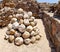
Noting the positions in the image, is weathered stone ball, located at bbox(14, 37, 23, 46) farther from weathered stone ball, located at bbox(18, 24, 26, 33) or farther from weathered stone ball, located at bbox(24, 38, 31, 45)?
weathered stone ball, located at bbox(18, 24, 26, 33)

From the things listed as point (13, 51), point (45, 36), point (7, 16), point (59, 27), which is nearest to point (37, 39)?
point (45, 36)

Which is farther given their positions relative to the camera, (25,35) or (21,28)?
(21,28)

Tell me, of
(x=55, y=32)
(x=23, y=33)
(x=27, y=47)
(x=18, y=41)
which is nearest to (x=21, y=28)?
(x=23, y=33)

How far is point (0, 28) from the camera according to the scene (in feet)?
13.9

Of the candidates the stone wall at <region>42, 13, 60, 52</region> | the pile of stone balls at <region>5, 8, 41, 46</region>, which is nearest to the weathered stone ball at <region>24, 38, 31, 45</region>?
the pile of stone balls at <region>5, 8, 41, 46</region>

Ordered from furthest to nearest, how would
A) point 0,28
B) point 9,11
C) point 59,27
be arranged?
1. point 9,11
2. point 0,28
3. point 59,27

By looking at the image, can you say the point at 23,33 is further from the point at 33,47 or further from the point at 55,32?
the point at 55,32

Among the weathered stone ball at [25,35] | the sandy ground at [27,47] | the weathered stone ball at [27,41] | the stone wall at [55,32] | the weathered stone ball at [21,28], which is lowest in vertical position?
the sandy ground at [27,47]

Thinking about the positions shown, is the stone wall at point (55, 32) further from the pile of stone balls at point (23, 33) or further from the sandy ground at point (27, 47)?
the pile of stone balls at point (23, 33)

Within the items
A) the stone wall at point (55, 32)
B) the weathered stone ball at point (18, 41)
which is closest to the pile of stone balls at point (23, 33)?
the weathered stone ball at point (18, 41)

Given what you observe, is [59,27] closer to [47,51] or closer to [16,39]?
[47,51]

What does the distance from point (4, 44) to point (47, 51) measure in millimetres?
974

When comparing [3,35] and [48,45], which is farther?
[3,35]

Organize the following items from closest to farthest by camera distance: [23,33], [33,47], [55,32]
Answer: [55,32], [33,47], [23,33]
